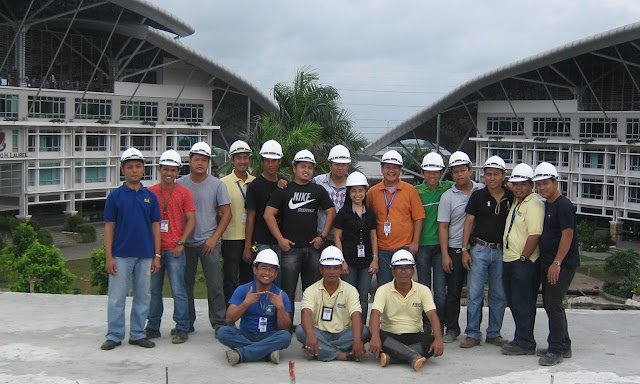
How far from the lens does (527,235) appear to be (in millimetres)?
8117

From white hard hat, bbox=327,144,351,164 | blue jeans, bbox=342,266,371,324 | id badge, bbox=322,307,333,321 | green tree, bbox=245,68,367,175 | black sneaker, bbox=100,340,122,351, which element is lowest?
black sneaker, bbox=100,340,122,351

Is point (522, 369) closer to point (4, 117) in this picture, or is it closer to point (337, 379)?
point (337, 379)

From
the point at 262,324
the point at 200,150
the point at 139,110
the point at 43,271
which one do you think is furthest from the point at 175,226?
the point at 139,110

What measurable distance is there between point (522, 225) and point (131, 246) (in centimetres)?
418

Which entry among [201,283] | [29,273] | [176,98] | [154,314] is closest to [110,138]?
[176,98]

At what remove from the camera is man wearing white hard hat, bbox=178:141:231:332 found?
859 centimetres

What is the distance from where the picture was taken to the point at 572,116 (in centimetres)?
5056

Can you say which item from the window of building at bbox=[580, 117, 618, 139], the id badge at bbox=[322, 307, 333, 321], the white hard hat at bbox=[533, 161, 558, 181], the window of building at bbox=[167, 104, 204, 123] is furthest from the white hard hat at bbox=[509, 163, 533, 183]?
the window of building at bbox=[167, 104, 204, 123]

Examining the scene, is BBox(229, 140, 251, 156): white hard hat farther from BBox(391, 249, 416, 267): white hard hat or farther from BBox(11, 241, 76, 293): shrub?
BBox(11, 241, 76, 293): shrub

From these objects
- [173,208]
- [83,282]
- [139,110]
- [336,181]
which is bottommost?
[83,282]

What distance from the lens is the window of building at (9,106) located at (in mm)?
40812

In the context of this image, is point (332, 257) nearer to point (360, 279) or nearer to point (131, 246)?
point (360, 279)

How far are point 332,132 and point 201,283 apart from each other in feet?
23.4

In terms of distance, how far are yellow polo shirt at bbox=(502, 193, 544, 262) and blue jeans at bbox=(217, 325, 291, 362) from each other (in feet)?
8.41
